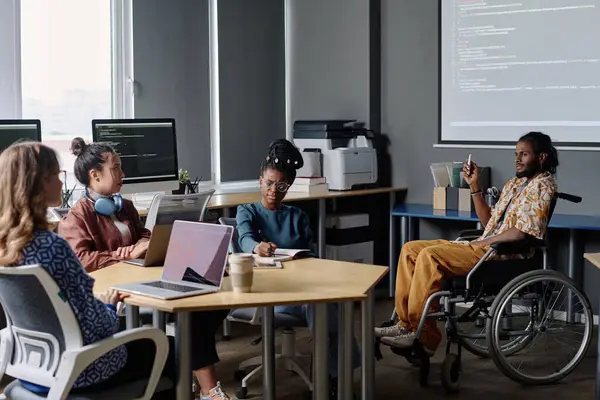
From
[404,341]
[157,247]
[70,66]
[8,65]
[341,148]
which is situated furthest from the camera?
[341,148]

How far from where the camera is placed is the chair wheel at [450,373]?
157 inches

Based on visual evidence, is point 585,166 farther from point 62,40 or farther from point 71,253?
point 71,253

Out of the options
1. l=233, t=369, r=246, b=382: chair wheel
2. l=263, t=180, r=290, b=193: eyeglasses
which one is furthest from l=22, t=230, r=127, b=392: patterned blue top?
l=233, t=369, r=246, b=382: chair wheel

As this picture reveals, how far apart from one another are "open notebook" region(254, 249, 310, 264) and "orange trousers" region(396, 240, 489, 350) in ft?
2.82

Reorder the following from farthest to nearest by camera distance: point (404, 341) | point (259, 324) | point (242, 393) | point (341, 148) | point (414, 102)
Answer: point (414, 102)
point (341, 148)
point (404, 341)
point (242, 393)
point (259, 324)

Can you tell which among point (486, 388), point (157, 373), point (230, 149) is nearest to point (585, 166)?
point (486, 388)

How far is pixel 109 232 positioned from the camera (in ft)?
11.7

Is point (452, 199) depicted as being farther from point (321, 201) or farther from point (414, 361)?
point (414, 361)

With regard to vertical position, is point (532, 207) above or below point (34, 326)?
above

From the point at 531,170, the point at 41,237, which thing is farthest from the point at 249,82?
the point at 41,237

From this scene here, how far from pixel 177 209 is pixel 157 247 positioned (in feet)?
0.55

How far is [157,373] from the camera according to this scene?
2.63m

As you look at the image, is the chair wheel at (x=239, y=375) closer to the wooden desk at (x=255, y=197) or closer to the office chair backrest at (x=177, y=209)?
the office chair backrest at (x=177, y=209)

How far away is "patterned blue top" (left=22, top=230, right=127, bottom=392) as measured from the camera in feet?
8.05
